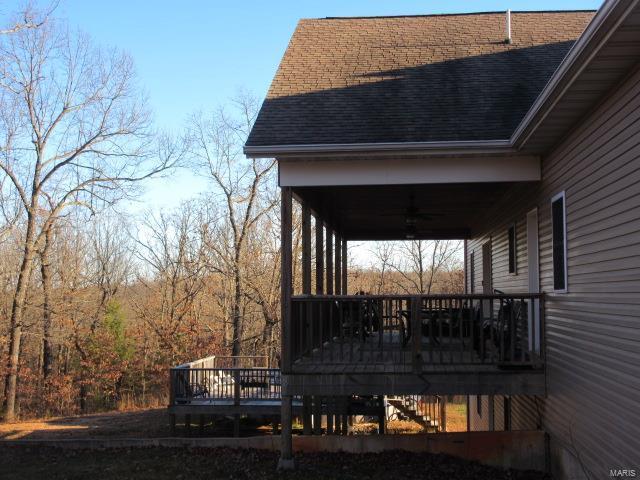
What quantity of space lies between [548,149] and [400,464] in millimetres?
4167

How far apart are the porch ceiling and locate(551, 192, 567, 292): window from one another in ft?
7.97

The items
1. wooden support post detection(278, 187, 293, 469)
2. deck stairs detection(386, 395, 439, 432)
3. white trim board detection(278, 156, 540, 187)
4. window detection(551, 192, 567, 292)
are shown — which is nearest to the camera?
window detection(551, 192, 567, 292)

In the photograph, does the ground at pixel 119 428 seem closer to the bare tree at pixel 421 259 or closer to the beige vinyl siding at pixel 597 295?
the beige vinyl siding at pixel 597 295

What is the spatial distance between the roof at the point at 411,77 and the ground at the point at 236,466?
391cm

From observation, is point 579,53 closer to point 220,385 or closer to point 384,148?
point 384,148

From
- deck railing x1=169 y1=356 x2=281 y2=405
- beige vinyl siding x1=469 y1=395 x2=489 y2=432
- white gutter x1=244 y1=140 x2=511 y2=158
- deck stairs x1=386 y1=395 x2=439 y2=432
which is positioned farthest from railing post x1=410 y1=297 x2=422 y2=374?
deck stairs x1=386 y1=395 x2=439 y2=432

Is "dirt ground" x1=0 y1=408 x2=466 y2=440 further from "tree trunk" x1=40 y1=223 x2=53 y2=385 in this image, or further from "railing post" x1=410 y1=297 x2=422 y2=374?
"railing post" x1=410 y1=297 x2=422 y2=374

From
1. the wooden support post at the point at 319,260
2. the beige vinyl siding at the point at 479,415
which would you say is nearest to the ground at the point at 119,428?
the beige vinyl siding at the point at 479,415

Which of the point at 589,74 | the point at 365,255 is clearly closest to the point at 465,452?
the point at 589,74

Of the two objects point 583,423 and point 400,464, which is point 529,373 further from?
point 400,464

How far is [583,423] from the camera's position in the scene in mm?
6094

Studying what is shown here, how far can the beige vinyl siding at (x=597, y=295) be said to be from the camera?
4.86 m

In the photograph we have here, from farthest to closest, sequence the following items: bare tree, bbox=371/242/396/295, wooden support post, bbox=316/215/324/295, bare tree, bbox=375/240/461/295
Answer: bare tree, bbox=371/242/396/295, bare tree, bbox=375/240/461/295, wooden support post, bbox=316/215/324/295

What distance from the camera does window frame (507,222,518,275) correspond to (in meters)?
9.81
